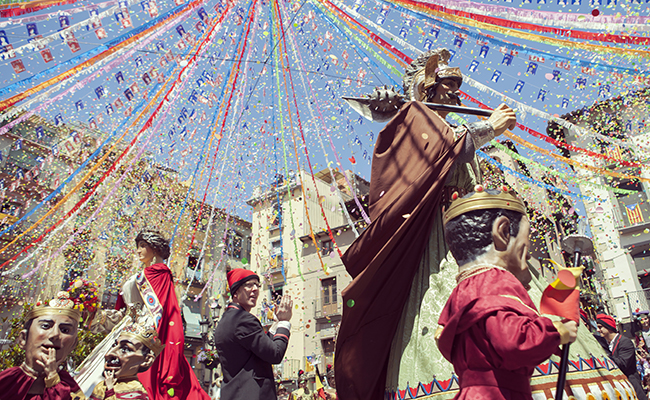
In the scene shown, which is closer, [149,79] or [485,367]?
[485,367]

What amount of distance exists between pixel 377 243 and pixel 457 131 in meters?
0.93

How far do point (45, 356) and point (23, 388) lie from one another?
212mm

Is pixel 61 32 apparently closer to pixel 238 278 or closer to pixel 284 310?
pixel 238 278

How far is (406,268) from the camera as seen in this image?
271 cm

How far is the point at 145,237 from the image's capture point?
468 centimetres

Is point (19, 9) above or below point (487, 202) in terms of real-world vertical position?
above

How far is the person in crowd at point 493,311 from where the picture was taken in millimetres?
1585

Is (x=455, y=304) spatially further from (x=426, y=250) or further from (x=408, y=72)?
(x=408, y=72)

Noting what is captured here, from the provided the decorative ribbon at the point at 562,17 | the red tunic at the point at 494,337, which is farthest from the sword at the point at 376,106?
the red tunic at the point at 494,337

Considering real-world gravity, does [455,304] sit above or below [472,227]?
below

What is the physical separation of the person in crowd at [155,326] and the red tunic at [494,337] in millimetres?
2635

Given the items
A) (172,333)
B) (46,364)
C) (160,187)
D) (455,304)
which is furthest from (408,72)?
(160,187)

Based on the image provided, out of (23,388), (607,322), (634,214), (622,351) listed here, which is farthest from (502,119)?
(634,214)

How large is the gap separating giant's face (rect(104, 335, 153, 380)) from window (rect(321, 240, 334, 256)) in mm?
20382
